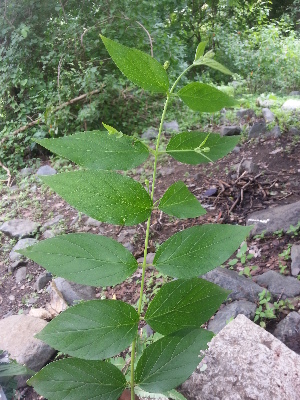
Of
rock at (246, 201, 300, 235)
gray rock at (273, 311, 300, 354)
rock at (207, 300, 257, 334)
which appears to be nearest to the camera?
gray rock at (273, 311, 300, 354)

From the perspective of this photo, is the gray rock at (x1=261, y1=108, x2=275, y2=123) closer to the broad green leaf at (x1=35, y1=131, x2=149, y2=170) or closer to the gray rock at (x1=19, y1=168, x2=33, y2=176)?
the gray rock at (x1=19, y1=168, x2=33, y2=176)

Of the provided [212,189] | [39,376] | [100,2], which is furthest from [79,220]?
[100,2]

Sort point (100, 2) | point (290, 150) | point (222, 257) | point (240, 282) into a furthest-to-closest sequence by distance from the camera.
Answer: point (100, 2), point (290, 150), point (240, 282), point (222, 257)

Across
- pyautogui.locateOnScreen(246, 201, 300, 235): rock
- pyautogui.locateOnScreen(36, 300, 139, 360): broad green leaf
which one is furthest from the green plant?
pyautogui.locateOnScreen(246, 201, 300, 235): rock

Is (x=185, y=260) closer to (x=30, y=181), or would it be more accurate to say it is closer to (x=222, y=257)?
(x=222, y=257)

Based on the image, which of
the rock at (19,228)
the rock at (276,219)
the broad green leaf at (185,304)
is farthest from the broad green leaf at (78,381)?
the rock at (19,228)

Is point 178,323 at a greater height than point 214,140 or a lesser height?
lesser

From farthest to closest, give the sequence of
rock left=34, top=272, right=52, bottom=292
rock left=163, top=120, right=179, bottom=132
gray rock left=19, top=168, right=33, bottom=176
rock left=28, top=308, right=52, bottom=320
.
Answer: rock left=163, top=120, right=179, bottom=132, gray rock left=19, top=168, right=33, bottom=176, rock left=34, top=272, right=52, bottom=292, rock left=28, top=308, right=52, bottom=320
